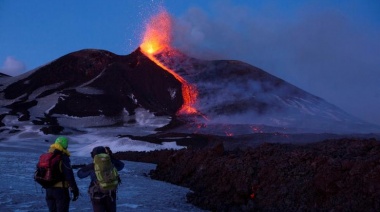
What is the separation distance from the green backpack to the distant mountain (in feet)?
184

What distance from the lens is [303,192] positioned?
Result: 36.6ft

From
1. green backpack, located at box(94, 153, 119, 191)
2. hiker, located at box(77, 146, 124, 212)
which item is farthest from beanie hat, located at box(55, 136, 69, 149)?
green backpack, located at box(94, 153, 119, 191)

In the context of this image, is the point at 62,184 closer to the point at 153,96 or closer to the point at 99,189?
the point at 99,189

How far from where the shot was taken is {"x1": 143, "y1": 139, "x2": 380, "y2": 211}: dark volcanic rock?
396 inches

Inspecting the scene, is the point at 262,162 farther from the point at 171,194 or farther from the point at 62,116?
the point at 62,116

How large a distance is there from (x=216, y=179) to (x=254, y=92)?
81.6 meters

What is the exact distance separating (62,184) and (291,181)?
6.82 m

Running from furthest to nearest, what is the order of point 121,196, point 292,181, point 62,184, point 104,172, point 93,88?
point 93,88 < point 121,196 < point 292,181 < point 62,184 < point 104,172

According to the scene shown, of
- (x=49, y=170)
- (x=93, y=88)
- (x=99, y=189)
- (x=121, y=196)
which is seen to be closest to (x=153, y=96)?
(x=93, y=88)

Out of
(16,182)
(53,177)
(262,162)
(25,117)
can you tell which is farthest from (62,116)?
(53,177)

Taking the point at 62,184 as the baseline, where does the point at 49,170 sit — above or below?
above

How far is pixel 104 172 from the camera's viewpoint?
6.72 m

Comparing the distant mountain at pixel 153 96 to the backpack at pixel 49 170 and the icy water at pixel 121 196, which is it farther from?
the backpack at pixel 49 170

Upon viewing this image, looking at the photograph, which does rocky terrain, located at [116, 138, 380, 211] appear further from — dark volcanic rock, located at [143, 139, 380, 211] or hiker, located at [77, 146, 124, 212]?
hiker, located at [77, 146, 124, 212]
